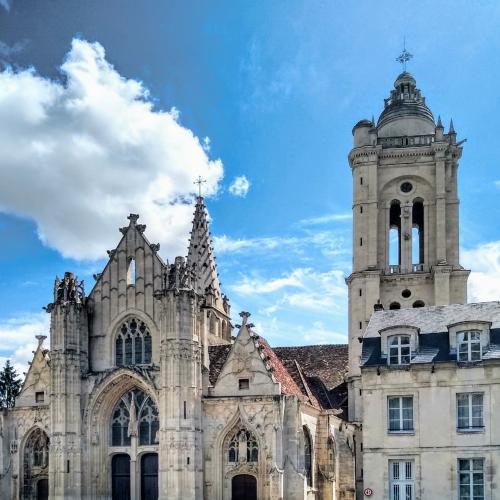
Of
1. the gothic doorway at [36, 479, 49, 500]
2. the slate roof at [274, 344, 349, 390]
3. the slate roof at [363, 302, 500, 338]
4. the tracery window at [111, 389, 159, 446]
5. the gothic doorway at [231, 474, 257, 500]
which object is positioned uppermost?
the slate roof at [363, 302, 500, 338]

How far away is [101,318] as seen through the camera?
51.7 meters

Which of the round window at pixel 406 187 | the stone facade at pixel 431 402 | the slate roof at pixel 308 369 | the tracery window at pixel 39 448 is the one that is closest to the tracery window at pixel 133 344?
the slate roof at pixel 308 369

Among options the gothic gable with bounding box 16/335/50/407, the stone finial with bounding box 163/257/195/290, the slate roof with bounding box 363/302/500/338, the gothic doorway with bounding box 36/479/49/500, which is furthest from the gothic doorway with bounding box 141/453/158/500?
the slate roof with bounding box 363/302/500/338

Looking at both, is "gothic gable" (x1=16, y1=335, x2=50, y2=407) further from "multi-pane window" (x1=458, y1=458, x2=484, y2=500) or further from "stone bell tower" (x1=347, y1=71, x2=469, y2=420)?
"multi-pane window" (x1=458, y1=458, x2=484, y2=500)

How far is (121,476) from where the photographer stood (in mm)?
50375

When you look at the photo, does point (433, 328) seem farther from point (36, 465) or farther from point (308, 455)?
point (36, 465)

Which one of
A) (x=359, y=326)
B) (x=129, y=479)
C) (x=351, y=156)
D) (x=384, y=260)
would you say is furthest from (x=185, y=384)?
(x=351, y=156)

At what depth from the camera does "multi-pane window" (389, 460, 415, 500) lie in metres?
37.4

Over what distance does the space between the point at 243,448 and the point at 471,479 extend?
1537cm

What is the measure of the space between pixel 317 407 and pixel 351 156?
19.8 metres

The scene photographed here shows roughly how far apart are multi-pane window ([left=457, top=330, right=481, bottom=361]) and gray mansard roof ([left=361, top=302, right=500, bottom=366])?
1.11ft

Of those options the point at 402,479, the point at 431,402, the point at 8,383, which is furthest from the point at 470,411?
the point at 8,383

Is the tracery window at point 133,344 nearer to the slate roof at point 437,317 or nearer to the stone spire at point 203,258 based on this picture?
the stone spire at point 203,258

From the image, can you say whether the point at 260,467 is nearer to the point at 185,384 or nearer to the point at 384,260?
the point at 185,384
